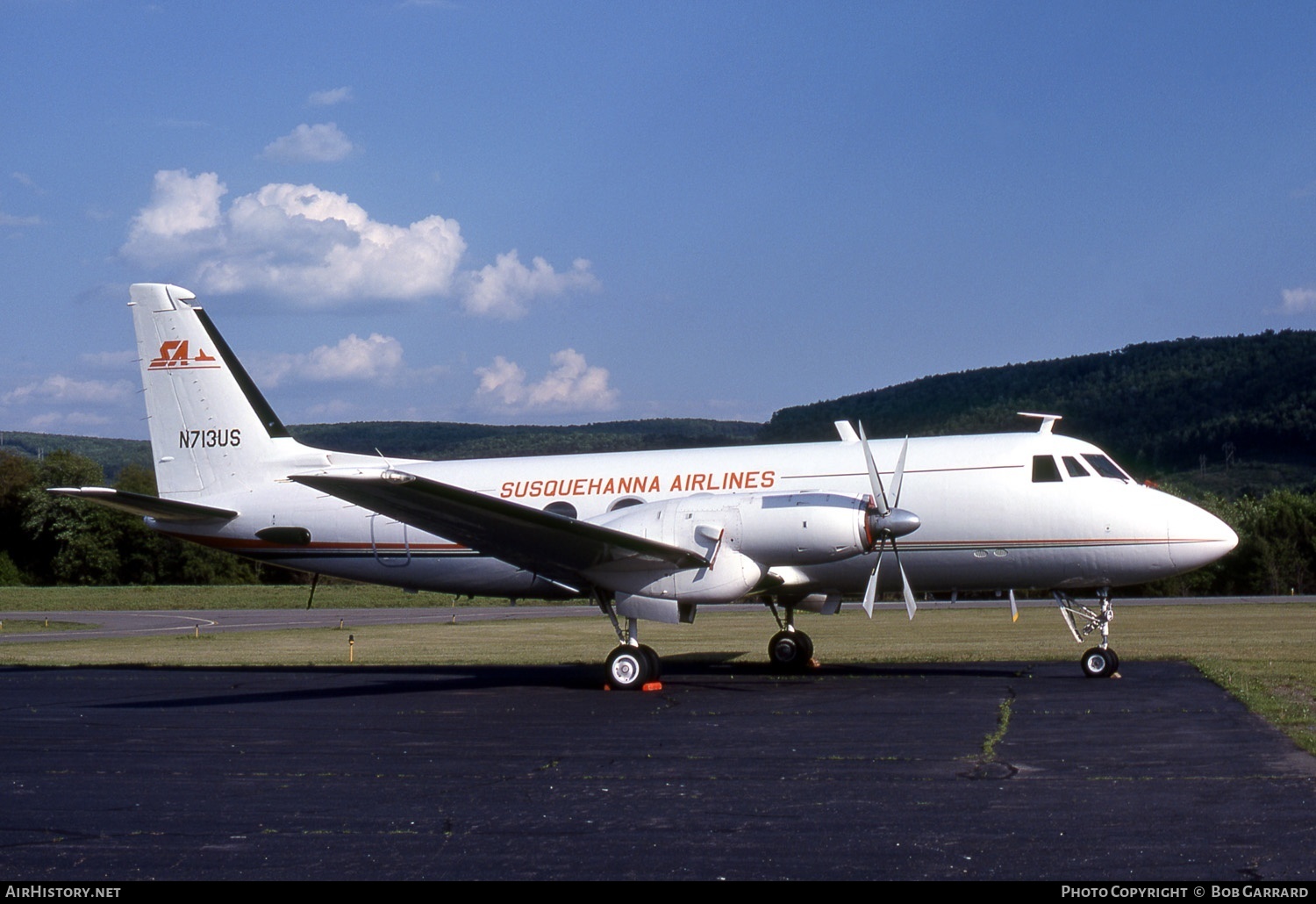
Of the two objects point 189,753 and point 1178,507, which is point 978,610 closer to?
point 1178,507

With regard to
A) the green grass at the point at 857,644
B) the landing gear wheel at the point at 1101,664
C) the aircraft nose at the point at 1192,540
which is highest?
the aircraft nose at the point at 1192,540

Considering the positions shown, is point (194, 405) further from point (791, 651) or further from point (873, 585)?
point (873, 585)

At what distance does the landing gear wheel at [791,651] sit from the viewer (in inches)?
830

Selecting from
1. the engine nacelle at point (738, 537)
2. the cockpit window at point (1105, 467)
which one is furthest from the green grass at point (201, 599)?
the cockpit window at point (1105, 467)

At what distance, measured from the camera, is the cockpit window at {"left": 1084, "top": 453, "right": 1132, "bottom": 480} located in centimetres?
1873

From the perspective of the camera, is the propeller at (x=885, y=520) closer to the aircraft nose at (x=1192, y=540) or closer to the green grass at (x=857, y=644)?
the aircraft nose at (x=1192, y=540)

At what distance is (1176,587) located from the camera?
2404 inches

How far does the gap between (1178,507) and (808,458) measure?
5.53 m

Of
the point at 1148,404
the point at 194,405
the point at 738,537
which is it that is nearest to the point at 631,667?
the point at 738,537

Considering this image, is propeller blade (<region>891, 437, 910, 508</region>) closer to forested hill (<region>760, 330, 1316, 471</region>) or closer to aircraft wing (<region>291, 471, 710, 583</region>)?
aircraft wing (<region>291, 471, 710, 583</region>)

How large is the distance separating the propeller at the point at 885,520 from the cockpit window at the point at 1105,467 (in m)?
2.76

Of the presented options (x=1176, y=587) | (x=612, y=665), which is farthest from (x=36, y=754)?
(x=1176, y=587)

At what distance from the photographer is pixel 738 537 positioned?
17.4 metres

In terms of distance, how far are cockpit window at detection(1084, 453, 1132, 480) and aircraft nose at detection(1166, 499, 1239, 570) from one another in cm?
96
